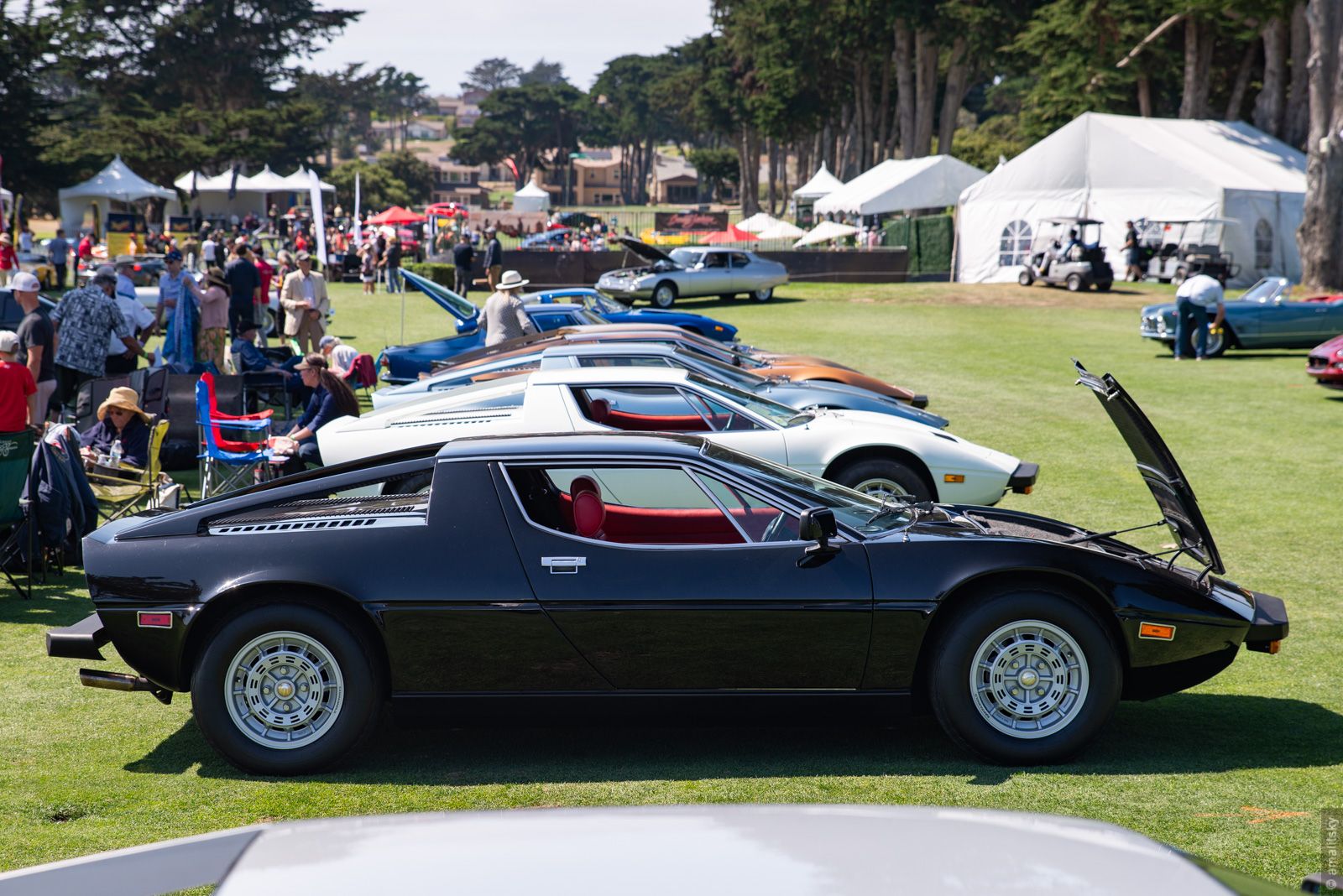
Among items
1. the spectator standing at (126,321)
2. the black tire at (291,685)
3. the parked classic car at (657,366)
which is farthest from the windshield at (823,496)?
the spectator standing at (126,321)

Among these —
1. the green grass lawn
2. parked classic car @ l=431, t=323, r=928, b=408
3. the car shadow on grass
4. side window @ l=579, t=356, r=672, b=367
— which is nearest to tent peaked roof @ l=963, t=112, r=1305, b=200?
parked classic car @ l=431, t=323, r=928, b=408

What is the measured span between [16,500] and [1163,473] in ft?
22.5

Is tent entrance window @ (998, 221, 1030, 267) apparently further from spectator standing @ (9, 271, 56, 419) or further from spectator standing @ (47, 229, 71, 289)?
spectator standing @ (9, 271, 56, 419)

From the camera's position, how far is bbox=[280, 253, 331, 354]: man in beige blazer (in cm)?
1812

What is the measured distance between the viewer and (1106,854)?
1848mm

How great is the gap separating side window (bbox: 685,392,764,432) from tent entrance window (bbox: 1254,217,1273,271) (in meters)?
32.6

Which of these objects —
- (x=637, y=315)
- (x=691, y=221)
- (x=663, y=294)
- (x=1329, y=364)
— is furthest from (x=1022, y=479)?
(x=691, y=221)

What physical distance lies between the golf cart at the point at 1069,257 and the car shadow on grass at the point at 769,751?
103 ft

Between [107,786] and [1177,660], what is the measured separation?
14.9ft

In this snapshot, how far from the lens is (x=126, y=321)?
45.2ft

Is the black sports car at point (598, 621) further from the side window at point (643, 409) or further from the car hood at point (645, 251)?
the car hood at point (645, 251)

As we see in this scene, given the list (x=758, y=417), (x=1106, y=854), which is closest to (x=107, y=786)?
(x=1106, y=854)

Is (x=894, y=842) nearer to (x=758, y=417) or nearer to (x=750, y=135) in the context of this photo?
(x=758, y=417)

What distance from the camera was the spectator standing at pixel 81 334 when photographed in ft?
42.1
